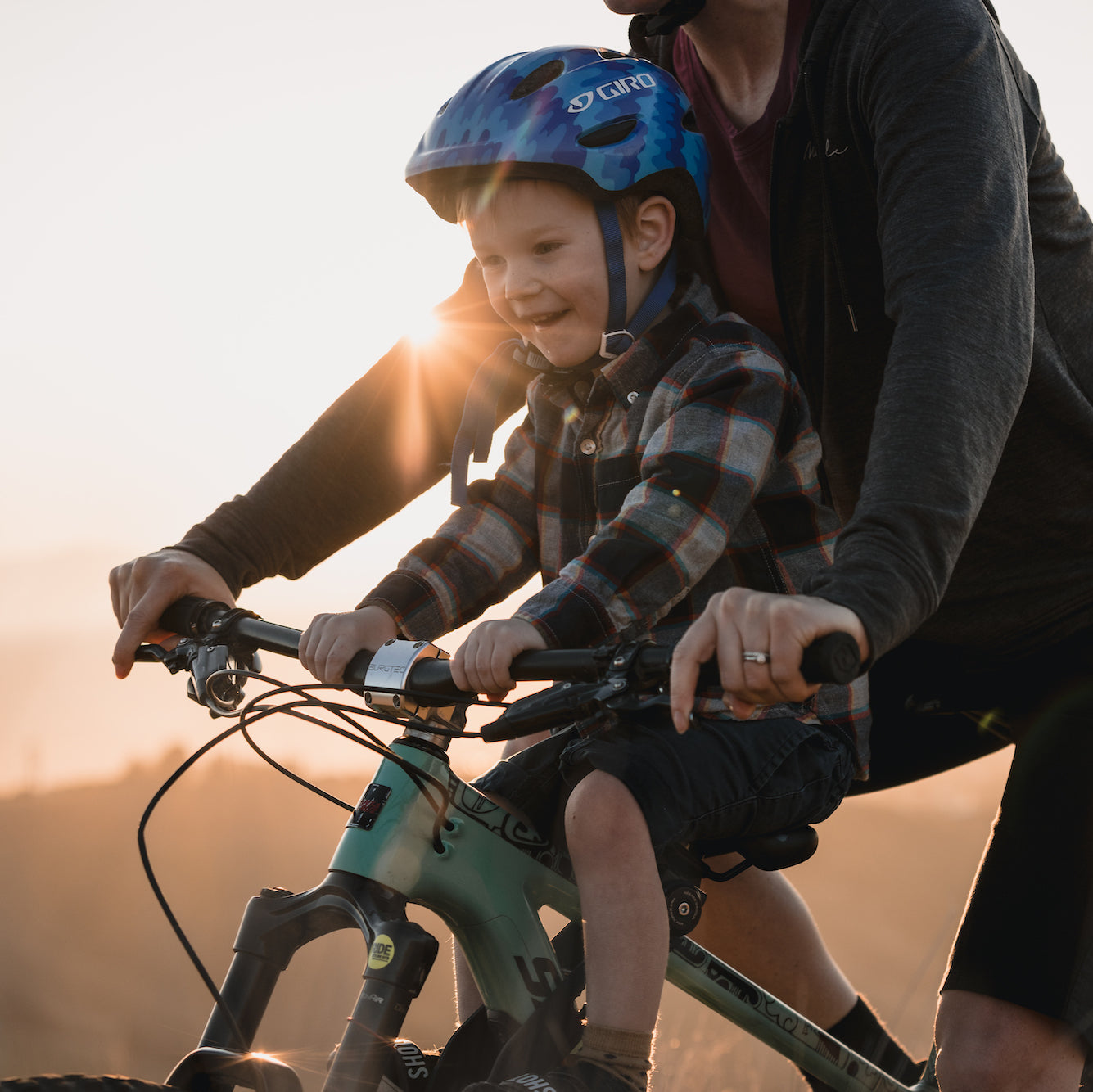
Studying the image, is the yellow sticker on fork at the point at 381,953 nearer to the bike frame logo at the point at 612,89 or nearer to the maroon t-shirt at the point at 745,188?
the maroon t-shirt at the point at 745,188

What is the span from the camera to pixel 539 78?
89.6 inches

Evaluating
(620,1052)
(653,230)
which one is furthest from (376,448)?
(620,1052)

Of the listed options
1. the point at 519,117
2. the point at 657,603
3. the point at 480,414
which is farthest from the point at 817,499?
the point at 519,117

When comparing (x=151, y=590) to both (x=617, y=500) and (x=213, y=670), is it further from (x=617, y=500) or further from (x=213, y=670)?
(x=617, y=500)

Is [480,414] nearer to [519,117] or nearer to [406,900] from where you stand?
[519,117]

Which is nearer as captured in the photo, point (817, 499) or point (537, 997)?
point (537, 997)

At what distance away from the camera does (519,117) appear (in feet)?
7.15

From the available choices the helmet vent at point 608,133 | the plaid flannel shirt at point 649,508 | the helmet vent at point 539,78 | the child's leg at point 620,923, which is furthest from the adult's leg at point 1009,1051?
the helmet vent at point 539,78

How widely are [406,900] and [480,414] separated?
101 centimetres

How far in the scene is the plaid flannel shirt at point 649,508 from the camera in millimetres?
1826

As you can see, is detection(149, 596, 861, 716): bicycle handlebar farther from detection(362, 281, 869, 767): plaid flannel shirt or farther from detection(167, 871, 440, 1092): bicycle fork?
detection(167, 871, 440, 1092): bicycle fork

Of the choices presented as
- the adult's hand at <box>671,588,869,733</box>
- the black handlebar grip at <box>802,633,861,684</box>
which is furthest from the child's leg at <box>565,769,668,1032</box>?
the black handlebar grip at <box>802,633,861,684</box>

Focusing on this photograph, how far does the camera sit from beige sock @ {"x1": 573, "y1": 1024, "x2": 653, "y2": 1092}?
161cm

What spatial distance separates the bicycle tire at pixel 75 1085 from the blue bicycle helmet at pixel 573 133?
5.37ft
